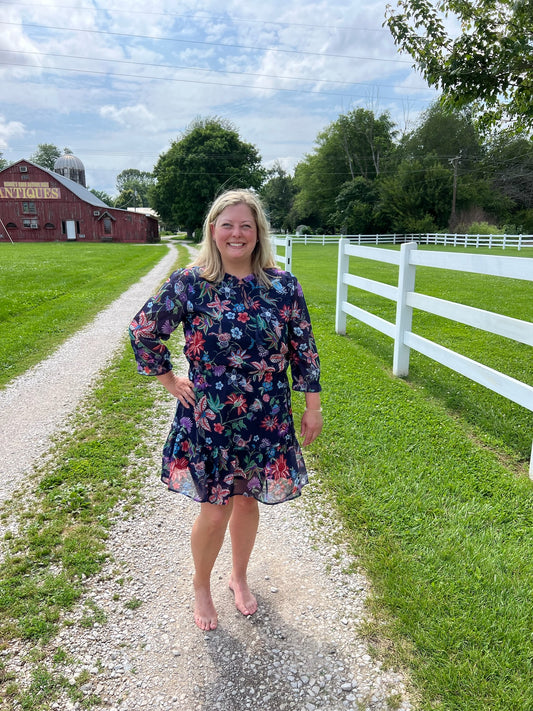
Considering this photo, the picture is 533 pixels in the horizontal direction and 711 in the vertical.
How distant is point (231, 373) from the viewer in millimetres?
1948

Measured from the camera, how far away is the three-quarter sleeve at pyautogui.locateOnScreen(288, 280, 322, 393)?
6.79ft

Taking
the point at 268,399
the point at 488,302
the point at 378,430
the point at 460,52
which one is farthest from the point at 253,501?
the point at 488,302

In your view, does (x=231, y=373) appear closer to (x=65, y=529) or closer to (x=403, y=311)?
(x=65, y=529)

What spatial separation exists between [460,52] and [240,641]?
19.4 feet

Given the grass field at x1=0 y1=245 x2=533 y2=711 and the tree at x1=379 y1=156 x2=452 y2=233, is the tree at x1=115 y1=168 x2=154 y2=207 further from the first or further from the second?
the grass field at x1=0 y1=245 x2=533 y2=711

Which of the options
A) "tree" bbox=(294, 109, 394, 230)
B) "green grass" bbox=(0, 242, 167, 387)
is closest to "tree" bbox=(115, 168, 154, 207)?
"tree" bbox=(294, 109, 394, 230)

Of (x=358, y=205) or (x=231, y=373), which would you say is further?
(x=358, y=205)

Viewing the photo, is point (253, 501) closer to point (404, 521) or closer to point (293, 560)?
point (293, 560)

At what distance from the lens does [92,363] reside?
616cm

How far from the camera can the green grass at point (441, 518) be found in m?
1.90

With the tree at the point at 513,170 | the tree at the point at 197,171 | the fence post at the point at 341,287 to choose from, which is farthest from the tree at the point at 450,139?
the fence post at the point at 341,287

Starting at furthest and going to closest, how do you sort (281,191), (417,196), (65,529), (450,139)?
(281,191)
(450,139)
(417,196)
(65,529)

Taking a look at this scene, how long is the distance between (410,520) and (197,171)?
164ft

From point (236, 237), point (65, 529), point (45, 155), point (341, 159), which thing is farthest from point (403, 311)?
point (45, 155)
